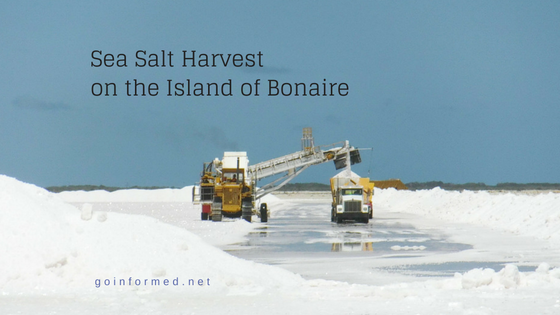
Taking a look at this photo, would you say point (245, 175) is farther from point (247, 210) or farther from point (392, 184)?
point (392, 184)

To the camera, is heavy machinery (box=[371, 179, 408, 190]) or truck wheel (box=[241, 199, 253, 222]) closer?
truck wheel (box=[241, 199, 253, 222])

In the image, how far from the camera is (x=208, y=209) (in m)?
37.1

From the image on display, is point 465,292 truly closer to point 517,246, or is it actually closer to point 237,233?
point 517,246

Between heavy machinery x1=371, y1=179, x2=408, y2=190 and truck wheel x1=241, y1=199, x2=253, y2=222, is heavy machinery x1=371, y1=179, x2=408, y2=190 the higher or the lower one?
the higher one

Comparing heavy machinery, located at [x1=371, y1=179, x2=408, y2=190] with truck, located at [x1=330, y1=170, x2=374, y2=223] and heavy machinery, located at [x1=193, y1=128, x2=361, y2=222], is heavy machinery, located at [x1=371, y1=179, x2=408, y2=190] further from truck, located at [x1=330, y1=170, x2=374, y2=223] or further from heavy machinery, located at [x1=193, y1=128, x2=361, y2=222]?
truck, located at [x1=330, y1=170, x2=374, y2=223]

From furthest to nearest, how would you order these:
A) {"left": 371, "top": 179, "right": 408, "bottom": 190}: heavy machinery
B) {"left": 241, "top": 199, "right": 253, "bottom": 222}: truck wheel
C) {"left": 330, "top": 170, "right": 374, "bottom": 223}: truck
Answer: {"left": 371, "top": 179, "right": 408, "bottom": 190}: heavy machinery
{"left": 330, "top": 170, "right": 374, "bottom": 223}: truck
{"left": 241, "top": 199, "right": 253, "bottom": 222}: truck wheel

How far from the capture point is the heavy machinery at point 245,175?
3547cm

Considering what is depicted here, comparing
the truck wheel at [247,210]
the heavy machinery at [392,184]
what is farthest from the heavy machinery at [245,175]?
the heavy machinery at [392,184]

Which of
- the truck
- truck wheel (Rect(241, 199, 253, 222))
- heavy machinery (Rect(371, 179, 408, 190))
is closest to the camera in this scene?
truck wheel (Rect(241, 199, 253, 222))

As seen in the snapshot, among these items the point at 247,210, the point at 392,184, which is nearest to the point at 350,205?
the point at 247,210

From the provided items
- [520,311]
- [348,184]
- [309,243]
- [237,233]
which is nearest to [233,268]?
[520,311]

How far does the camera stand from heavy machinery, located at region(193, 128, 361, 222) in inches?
1396

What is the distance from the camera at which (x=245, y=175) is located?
40500mm

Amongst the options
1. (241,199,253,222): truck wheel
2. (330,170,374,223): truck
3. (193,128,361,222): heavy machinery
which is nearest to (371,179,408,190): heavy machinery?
(193,128,361,222): heavy machinery
